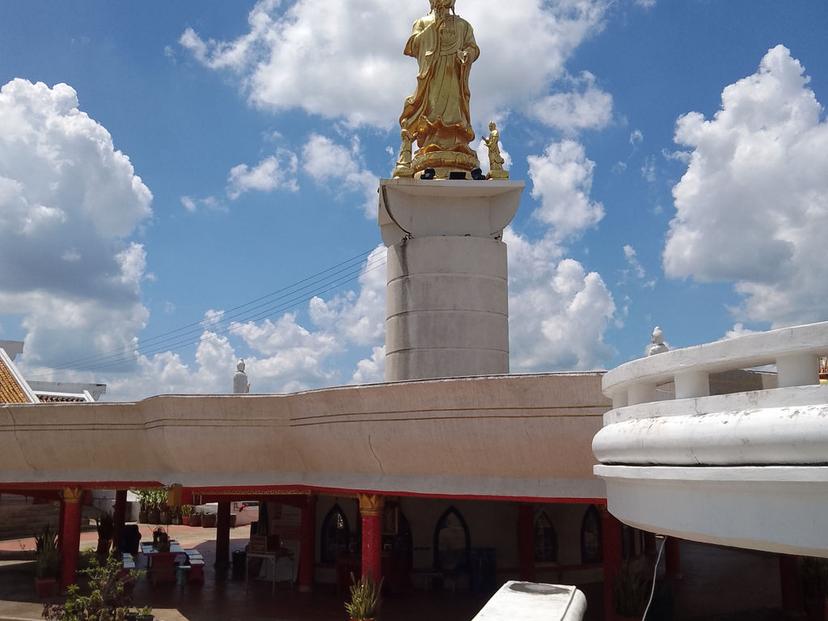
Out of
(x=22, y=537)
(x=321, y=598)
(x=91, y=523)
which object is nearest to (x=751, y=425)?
(x=321, y=598)

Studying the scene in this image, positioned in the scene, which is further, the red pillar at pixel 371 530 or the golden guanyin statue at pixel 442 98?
the golden guanyin statue at pixel 442 98

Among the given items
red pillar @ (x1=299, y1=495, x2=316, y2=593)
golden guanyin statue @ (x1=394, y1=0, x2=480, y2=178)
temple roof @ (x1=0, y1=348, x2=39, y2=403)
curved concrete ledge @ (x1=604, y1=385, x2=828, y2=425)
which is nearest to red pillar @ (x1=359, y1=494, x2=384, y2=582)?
red pillar @ (x1=299, y1=495, x2=316, y2=593)

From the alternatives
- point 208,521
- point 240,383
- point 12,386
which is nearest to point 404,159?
point 240,383

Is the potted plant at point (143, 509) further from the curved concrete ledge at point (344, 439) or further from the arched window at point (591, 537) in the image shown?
the arched window at point (591, 537)

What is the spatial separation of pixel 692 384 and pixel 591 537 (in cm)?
1905

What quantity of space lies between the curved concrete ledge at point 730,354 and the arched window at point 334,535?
17.7 m

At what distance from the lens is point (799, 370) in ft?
18.2

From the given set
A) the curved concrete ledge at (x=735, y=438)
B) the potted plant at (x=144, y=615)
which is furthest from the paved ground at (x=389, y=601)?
the curved concrete ledge at (x=735, y=438)

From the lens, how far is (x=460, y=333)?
2233cm

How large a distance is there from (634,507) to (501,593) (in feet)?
7.46

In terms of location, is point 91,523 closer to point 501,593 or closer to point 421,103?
point 421,103

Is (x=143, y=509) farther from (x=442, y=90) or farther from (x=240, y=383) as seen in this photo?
(x=442, y=90)

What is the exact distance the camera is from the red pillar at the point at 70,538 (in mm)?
21594

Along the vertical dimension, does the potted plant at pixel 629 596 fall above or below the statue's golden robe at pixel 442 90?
below
